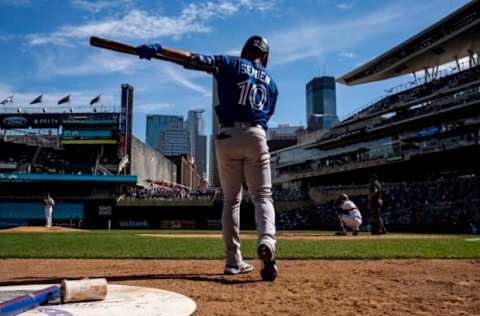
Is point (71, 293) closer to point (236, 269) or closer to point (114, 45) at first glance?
point (236, 269)

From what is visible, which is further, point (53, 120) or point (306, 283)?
point (53, 120)

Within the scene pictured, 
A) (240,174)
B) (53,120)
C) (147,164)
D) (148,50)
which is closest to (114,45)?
(148,50)

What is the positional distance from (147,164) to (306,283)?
214 ft

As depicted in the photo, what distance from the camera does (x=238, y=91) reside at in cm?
401

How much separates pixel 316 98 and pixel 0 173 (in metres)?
138

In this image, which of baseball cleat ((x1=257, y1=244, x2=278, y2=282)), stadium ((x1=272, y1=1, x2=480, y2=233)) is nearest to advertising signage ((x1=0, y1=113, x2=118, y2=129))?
stadium ((x1=272, y1=1, x2=480, y2=233))

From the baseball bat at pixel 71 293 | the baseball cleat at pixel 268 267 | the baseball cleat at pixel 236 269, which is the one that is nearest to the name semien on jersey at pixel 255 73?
the baseball cleat at pixel 268 267

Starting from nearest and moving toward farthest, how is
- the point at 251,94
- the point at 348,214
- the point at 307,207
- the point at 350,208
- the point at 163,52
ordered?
the point at 163,52 → the point at 251,94 → the point at 350,208 → the point at 348,214 → the point at 307,207

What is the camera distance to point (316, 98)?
561 feet

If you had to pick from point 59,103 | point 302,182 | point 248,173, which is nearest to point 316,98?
point 302,182

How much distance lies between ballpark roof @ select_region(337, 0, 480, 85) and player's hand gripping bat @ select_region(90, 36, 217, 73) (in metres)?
42.5

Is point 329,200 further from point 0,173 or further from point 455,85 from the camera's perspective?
point 0,173

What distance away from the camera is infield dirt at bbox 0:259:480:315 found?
2.57 m

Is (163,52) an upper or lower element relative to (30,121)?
lower
